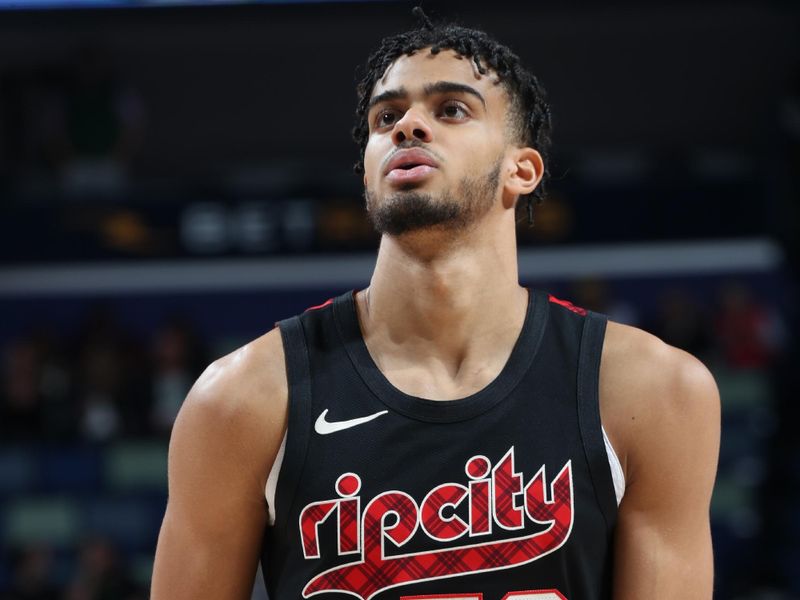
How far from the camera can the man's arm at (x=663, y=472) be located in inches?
113

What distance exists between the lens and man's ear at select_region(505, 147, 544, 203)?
3.09 metres

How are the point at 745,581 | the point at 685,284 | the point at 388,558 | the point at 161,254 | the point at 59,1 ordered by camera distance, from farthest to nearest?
the point at 685,284 → the point at 161,254 → the point at 59,1 → the point at 745,581 → the point at 388,558

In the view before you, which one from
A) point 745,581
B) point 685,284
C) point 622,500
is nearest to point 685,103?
point 685,284

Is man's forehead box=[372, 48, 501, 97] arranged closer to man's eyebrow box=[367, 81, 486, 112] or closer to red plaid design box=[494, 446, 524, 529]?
man's eyebrow box=[367, 81, 486, 112]

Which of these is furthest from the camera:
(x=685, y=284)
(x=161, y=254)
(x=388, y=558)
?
(x=685, y=284)

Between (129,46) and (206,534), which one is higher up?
(129,46)

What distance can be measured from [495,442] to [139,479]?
745 centimetres

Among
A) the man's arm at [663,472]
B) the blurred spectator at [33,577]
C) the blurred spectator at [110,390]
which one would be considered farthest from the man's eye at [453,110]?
the blurred spectator at [110,390]

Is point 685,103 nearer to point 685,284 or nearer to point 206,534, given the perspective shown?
point 685,284

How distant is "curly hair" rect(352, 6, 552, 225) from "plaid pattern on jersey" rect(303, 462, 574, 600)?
0.89 metres

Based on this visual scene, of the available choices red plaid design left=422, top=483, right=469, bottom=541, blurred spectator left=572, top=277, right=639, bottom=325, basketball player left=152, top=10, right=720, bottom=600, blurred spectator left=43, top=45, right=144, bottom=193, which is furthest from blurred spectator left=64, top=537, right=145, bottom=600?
red plaid design left=422, top=483, right=469, bottom=541

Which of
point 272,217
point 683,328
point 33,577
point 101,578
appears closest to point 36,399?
point 33,577

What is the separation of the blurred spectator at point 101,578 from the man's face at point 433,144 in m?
6.25

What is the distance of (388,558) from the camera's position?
2.80m
